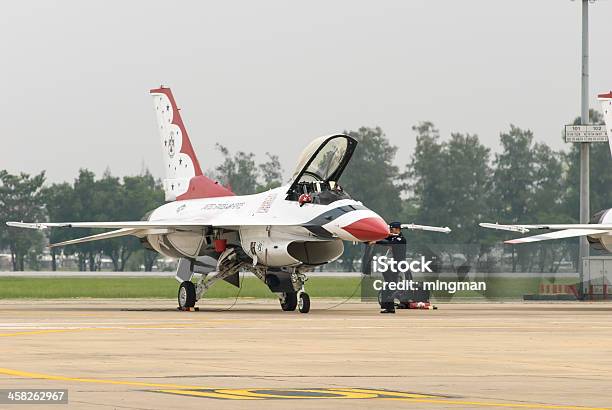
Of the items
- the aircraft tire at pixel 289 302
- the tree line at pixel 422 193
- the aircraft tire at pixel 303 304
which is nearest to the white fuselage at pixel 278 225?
the aircraft tire at pixel 303 304

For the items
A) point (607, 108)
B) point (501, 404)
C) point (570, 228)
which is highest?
point (607, 108)

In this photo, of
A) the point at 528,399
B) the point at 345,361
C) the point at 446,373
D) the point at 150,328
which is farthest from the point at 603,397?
the point at 150,328

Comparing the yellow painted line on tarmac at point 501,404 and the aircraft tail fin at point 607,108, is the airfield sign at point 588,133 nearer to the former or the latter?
the aircraft tail fin at point 607,108

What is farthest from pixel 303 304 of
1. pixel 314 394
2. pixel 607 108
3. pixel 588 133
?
pixel 588 133

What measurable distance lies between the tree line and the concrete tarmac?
85419 millimetres

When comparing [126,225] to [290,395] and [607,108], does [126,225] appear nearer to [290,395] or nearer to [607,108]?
[607,108]

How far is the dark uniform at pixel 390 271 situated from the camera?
31422 millimetres

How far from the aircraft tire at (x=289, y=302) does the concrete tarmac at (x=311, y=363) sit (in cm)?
652

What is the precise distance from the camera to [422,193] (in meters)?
118

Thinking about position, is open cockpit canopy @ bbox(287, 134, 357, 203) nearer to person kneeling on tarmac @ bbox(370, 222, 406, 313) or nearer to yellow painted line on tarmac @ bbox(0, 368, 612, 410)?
person kneeling on tarmac @ bbox(370, 222, 406, 313)

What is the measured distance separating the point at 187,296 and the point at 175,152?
670 centimetres

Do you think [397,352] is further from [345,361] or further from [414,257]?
[414,257]

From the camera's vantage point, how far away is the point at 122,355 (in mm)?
16594

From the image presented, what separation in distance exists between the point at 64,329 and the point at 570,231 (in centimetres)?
1963
